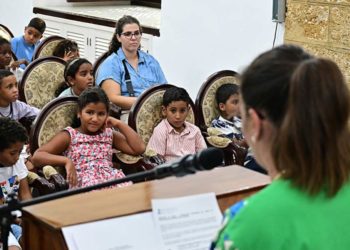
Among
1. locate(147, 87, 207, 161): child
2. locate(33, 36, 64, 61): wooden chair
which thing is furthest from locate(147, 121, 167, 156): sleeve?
locate(33, 36, 64, 61): wooden chair

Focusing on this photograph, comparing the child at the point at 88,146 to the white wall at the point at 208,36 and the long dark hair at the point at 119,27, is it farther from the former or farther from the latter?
the white wall at the point at 208,36

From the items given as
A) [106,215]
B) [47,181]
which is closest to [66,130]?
[47,181]

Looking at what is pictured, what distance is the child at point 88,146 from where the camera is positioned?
3.46 meters

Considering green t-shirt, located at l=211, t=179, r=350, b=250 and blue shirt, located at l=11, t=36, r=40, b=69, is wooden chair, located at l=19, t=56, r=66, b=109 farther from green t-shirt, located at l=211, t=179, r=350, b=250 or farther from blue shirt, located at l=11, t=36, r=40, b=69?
green t-shirt, located at l=211, t=179, r=350, b=250

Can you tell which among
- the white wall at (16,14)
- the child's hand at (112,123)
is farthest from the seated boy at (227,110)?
the white wall at (16,14)

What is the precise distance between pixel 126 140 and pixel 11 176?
836 mm

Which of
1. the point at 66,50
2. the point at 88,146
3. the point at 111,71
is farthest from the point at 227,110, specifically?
the point at 66,50

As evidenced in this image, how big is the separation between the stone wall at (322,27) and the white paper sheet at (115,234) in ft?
11.9

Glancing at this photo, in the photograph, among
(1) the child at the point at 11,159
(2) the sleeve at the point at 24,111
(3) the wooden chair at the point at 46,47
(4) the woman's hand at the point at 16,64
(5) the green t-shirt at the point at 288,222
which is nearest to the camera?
(5) the green t-shirt at the point at 288,222

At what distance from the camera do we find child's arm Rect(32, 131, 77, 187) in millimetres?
3371

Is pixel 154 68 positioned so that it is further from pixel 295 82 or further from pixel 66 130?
pixel 295 82

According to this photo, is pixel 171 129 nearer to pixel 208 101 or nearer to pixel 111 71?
pixel 208 101

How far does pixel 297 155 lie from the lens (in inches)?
44.5

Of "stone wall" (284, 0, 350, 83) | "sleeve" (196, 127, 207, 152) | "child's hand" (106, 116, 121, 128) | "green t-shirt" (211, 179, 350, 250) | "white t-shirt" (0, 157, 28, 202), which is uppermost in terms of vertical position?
"green t-shirt" (211, 179, 350, 250)
